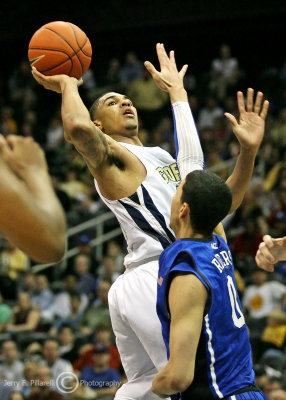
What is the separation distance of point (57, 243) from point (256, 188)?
32.6ft

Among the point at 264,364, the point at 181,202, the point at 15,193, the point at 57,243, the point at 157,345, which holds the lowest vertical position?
the point at 264,364

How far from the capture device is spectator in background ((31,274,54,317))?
11.9 meters

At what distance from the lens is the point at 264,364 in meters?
8.84

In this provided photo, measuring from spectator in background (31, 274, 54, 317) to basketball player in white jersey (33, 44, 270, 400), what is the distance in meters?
6.97

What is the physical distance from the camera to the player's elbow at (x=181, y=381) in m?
3.54

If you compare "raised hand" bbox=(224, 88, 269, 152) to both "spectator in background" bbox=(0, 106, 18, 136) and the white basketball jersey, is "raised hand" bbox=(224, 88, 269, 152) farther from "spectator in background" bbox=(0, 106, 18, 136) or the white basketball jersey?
"spectator in background" bbox=(0, 106, 18, 136)

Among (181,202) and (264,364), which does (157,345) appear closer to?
(181,202)

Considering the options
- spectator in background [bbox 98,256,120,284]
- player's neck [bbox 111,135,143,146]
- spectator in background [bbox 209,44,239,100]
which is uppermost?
player's neck [bbox 111,135,143,146]

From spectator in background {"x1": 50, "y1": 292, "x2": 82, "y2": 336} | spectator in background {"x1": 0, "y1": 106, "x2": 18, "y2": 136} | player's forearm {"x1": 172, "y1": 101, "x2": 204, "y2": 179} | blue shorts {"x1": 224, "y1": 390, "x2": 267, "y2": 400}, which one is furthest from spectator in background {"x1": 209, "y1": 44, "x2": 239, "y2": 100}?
blue shorts {"x1": 224, "y1": 390, "x2": 267, "y2": 400}

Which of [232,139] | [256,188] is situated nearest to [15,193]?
[256,188]

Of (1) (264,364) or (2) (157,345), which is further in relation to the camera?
(1) (264,364)

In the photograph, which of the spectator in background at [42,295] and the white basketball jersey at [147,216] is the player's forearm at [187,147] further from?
the spectator in background at [42,295]

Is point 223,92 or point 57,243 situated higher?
point 57,243

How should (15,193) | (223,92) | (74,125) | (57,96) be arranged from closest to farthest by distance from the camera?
1. (15,193)
2. (74,125)
3. (223,92)
4. (57,96)
